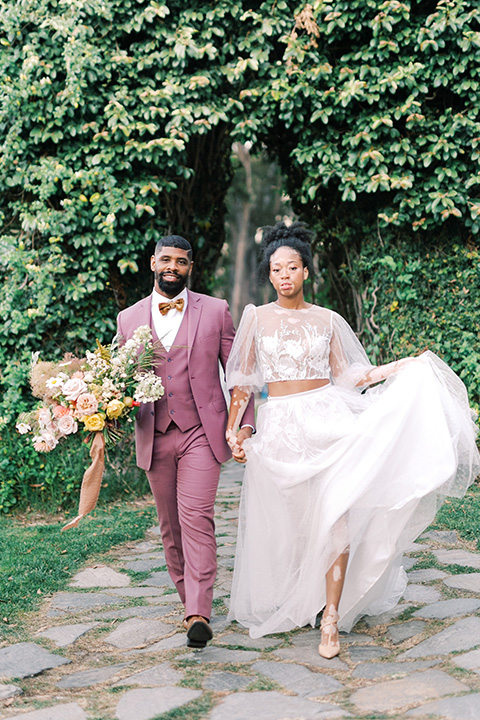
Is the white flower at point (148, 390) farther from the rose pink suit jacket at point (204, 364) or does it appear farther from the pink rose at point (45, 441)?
the pink rose at point (45, 441)

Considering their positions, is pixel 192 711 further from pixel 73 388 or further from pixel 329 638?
pixel 73 388

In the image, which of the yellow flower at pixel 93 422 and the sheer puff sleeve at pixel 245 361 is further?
the sheer puff sleeve at pixel 245 361

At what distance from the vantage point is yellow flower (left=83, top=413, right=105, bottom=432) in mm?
3980

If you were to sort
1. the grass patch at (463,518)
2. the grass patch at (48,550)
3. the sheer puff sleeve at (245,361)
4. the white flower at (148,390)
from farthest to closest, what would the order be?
the grass patch at (463,518) → the grass patch at (48,550) → the sheer puff sleeve at (245,361) → the white flower at (148,390)

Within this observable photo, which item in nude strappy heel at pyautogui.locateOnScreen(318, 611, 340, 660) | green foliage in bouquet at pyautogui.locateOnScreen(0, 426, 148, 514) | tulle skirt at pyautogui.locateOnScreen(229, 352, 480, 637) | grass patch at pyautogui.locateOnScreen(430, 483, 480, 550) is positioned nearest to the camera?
nude strappy heel at pyautogui.locateOnScreen(318, 611, 340, 660)

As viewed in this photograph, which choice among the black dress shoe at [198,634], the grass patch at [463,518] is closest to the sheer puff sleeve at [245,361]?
the black dress shoe at [198,634]

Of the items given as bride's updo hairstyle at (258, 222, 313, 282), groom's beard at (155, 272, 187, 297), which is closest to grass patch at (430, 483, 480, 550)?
bride's updo hairstyle at (258, 222, 313, 282)

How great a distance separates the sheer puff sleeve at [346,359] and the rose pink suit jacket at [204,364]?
1.74 feet

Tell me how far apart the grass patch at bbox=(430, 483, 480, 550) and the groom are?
2325 millimetres

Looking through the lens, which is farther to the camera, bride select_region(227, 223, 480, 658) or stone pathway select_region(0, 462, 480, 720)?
Result: bride select_region(227, 223, 480, 658)

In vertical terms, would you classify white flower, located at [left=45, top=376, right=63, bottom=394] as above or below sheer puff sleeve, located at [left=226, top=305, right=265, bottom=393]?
below

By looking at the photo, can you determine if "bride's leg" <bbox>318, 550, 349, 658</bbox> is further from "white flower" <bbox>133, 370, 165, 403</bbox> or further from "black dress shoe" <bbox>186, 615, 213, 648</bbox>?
"white flower" <bbox>133, 370, 165, 403</bbox>

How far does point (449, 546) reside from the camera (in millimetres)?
5527

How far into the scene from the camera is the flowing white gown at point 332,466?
3.84m
